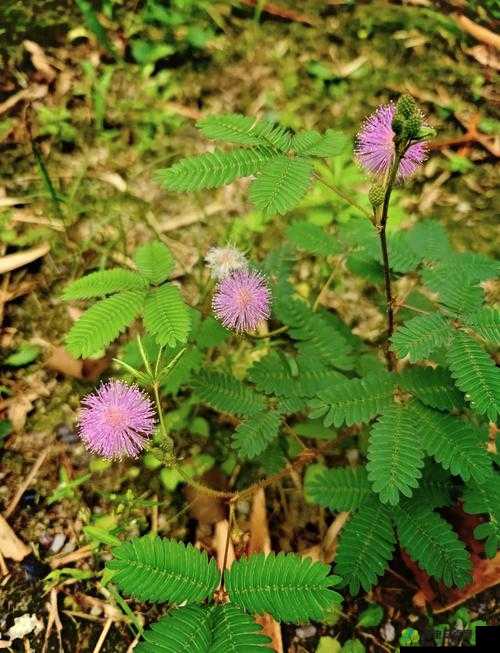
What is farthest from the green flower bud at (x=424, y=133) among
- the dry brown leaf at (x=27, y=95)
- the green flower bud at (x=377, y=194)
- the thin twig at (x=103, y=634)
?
the dry brown leaf at (x=27, y=95)

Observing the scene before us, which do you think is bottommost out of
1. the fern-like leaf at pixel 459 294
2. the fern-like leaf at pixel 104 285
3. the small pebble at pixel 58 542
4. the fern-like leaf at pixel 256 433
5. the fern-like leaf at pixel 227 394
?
the small pebble at pixel 58 542

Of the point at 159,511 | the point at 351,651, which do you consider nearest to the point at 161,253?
the point at 159,511

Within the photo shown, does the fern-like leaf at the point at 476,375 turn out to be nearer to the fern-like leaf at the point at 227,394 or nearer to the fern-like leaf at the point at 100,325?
the fern-like leaf at the point at 227,394

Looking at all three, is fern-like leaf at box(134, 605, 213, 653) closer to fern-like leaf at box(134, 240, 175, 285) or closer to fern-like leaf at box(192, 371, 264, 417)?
fern-like leaf at box(192, 371, 264, 417)

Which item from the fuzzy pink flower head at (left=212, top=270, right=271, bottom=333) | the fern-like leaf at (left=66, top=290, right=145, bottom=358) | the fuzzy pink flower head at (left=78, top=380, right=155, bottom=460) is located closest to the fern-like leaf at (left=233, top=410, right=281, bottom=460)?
the fuzzy pink flower head at (left=212, top=270, right=271, bottom=333)

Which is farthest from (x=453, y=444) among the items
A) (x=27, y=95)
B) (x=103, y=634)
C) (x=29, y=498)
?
(x=27, y=95)
